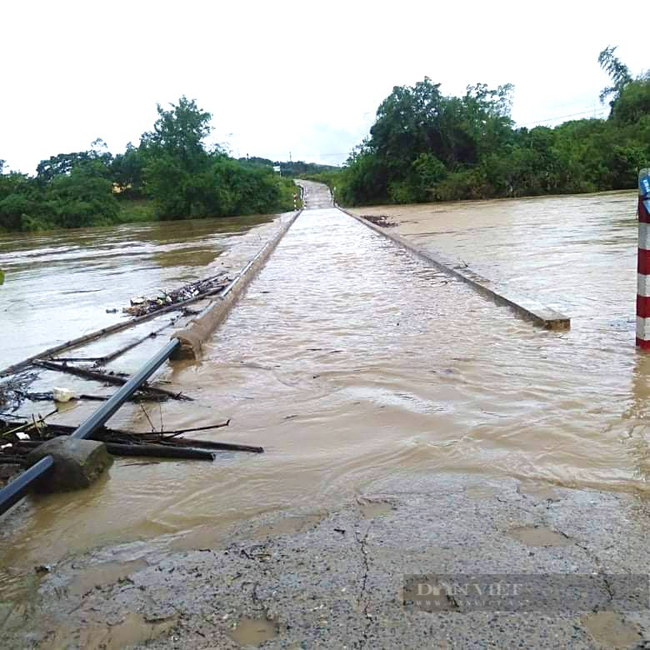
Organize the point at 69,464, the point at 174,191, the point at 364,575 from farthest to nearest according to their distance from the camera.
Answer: the point at 174,191, the point at 69,464, the point at 364,575

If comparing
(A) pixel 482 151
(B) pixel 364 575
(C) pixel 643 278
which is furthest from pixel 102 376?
(A) pixel 482 151

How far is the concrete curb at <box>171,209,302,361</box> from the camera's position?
5.35 meters

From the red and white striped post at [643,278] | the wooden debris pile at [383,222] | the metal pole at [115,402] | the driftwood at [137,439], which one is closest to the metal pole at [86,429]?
the metal pole at [115,402]

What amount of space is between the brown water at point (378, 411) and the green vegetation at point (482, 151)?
36413mm

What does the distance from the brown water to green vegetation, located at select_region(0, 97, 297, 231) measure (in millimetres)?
37834

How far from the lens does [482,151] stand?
1768 inches

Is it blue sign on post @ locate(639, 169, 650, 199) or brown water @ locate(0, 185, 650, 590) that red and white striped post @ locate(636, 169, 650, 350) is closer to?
blue sign on post @ locate(639, 169, 650, 199)

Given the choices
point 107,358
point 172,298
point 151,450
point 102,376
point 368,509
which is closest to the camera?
point 368,509

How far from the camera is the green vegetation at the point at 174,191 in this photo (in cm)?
4347

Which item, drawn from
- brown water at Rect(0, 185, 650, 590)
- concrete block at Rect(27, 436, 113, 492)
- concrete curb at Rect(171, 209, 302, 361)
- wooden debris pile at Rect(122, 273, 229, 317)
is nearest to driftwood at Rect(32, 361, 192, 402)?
brown water at Rect(0, 185, 650, 590)

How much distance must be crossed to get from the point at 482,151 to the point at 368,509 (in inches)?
1804

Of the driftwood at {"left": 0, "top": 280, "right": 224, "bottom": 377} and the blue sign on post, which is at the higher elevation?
the blue sign on post

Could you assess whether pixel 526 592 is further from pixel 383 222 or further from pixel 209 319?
pixel 383 222

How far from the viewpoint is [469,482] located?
2754 millimetres
